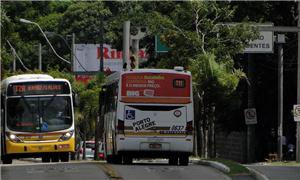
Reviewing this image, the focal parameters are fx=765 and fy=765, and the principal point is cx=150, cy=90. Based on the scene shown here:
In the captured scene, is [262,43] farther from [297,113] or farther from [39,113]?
[39,113]

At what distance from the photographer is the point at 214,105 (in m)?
35.5

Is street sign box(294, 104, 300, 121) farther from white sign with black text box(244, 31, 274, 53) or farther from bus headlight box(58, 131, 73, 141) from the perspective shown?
bus headlight box(58, 131, 73, 141)

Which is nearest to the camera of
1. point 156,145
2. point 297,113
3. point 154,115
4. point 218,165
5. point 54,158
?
point 218,165

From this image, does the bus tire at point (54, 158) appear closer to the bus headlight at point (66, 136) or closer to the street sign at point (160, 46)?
the bus headlight at point (66, 136)

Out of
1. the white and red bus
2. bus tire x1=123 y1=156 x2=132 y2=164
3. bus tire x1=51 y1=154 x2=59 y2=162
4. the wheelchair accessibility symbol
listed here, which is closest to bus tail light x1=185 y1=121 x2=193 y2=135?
the white and red bus

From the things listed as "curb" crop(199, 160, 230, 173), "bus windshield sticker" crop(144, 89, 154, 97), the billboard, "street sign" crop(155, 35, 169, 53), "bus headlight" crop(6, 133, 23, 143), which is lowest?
"curb" crop(199, 160, 230, 173)

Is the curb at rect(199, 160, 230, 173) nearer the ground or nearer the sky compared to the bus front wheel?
nearer the sky

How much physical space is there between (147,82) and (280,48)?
1501 centimetres

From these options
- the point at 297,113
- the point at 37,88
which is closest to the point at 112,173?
the point at 37,88

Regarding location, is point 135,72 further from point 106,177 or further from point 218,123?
point 218,123

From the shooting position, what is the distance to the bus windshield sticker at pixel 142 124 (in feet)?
75.1

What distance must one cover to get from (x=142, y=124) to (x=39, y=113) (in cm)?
548

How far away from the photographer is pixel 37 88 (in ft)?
89.2

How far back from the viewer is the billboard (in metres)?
77.2
